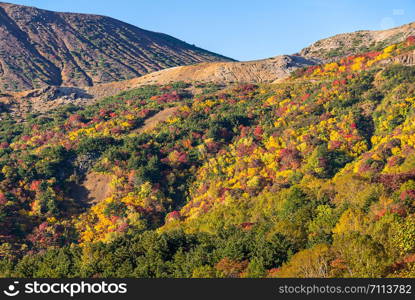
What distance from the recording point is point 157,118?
116m

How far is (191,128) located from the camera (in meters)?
107

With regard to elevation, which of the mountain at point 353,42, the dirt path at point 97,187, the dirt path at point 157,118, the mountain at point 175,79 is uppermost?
the mountain at point 353,42

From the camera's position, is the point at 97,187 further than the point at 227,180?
Yes

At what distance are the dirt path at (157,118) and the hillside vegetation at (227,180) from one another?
1.04 m

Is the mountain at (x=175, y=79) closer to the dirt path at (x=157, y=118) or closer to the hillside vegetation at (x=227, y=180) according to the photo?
the hillside vegetation at (x=227, y=180)

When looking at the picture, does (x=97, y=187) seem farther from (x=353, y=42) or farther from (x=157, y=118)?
(x=353, y=42)

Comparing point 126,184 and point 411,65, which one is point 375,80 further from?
point 126,184

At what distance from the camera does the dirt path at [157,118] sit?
112000 millimetres

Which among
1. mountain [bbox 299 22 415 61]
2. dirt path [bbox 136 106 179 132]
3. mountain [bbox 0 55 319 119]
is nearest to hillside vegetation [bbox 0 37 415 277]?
dirt path [bbox 136 106 179 132]

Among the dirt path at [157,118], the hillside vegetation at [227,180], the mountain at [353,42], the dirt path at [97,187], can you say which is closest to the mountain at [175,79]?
the hillside vegetation at [227,180]

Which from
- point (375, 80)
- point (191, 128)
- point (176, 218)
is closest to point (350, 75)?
point (375, 80)

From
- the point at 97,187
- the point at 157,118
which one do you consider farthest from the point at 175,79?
the point at 97,187

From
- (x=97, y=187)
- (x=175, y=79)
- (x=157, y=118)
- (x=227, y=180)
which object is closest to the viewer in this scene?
(x=227, y=180)

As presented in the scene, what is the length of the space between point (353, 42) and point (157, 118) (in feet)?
294
